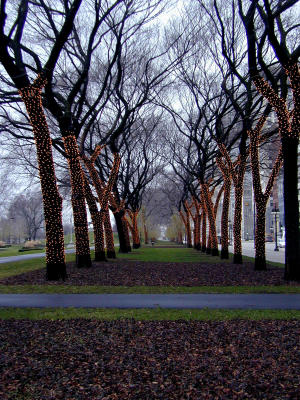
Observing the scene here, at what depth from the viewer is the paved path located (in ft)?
30.9

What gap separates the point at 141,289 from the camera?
39.4 ft

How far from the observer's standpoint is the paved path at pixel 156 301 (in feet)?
30.9

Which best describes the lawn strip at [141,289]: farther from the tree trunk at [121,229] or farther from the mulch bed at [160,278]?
the tree trunk at [121,229]

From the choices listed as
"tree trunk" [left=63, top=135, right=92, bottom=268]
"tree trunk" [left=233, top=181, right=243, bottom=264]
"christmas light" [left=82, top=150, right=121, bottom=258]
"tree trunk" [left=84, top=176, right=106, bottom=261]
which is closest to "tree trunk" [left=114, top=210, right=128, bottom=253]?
"christmas light" [left=82, top=150, right=121, bottom=258]

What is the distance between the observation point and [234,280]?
13797mm

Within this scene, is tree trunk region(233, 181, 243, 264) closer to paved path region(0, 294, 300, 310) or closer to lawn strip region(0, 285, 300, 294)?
lawn strip region(0, 285, 300, 294)

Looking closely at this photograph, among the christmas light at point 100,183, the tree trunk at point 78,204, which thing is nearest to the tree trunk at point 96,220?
the christmas light at point 100,183

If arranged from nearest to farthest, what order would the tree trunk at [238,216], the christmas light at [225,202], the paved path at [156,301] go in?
the paved path at [156,301] → the tree trunk at [238,216] → the christmas light at [225,202]

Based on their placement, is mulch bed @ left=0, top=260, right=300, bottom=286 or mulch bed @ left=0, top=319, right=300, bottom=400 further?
mulch bed @ left=0, top=260, right=300, bottom=286

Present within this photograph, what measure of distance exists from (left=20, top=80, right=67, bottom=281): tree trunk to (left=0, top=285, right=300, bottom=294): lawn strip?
1.24 metres

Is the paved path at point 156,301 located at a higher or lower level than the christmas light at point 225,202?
lower

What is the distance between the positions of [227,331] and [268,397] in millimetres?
2596

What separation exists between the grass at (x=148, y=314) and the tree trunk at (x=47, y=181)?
15.2 feet

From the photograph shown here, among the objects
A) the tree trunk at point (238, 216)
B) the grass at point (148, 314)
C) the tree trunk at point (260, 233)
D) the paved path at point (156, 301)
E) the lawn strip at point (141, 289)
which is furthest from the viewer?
the tree trunk at point (238, 216)
